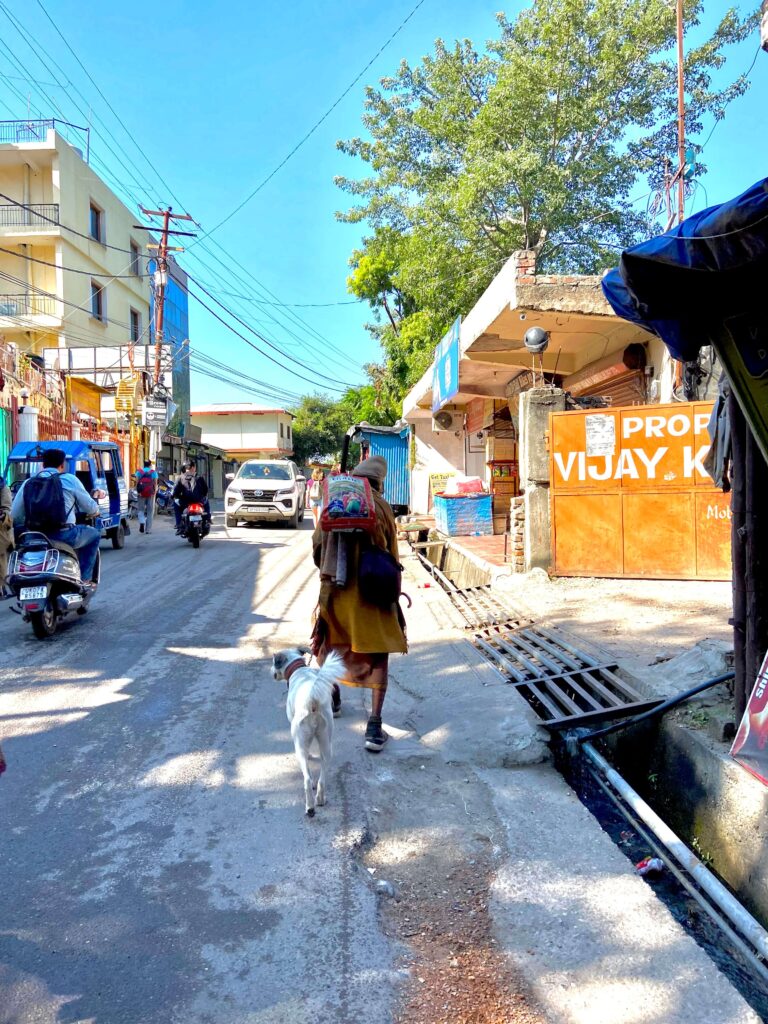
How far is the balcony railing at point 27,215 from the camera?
26.2 metres

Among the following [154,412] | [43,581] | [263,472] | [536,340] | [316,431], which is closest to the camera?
[43,581]

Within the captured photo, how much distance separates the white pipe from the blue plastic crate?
10.7m

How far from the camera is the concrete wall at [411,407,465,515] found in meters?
22.6

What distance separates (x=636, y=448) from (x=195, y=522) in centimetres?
879

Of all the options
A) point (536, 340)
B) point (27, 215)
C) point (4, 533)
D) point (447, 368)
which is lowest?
point (4, 533)

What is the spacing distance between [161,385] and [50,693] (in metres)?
20.9

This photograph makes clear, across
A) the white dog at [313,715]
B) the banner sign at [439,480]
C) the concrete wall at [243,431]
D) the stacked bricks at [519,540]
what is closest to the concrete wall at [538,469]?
the stacked bricks at [519,540]

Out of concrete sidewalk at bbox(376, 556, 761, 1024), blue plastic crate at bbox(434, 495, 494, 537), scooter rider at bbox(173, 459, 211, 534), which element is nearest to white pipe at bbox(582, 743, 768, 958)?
concrete sidewalk at bbox(376, 556, 761, 1024)

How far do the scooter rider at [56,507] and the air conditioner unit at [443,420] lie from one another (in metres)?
15.3

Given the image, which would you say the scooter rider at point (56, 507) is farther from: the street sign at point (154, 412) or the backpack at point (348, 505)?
the street sign at point (154, 412)

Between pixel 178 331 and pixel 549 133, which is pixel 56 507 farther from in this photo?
pixel 178 331

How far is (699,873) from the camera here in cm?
299

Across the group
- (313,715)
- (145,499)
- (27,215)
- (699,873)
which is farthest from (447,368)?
(27,215)

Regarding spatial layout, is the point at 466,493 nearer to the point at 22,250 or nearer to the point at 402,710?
the point at 402,710
